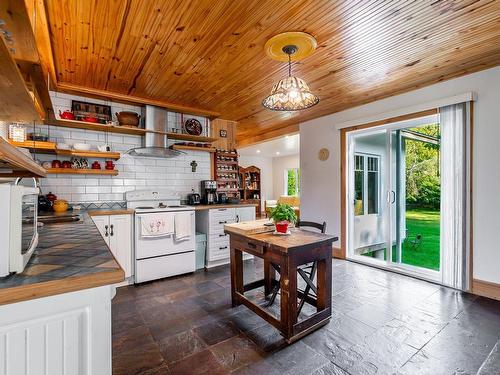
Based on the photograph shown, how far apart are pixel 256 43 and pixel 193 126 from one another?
2.15 m

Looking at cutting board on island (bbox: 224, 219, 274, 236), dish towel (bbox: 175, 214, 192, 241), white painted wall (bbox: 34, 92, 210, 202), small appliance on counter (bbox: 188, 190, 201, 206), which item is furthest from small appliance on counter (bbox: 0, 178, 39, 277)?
small appliance on counter (bbox: 188, 190, 201, 206)

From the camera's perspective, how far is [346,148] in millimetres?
4043

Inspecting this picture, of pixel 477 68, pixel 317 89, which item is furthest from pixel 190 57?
pixel 477 68

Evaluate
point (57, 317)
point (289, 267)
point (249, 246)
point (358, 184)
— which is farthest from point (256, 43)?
point (358, 184)

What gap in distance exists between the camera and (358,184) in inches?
170

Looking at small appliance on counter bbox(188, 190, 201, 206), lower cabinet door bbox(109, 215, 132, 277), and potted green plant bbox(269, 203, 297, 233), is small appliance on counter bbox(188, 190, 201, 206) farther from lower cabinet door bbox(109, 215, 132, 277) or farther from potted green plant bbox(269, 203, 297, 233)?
potted green plant bbox(269, 203, 297, 233)

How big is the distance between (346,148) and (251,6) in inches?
111

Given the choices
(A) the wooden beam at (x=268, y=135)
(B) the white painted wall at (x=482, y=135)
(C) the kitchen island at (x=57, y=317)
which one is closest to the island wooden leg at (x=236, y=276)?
(C) the kitchen island at (x=57, y=317)

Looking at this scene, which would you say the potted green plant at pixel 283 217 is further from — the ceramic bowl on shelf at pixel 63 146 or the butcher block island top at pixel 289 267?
the ceramic bowl on shelf at pixel 63 146

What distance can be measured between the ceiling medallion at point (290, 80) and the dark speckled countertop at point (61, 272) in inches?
71.5

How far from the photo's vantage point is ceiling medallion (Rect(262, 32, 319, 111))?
214 centimetres

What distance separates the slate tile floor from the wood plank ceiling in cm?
245

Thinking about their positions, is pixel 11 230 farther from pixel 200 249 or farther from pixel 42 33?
pixel 200 249

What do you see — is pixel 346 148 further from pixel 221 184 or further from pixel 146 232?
pixel 146 232
